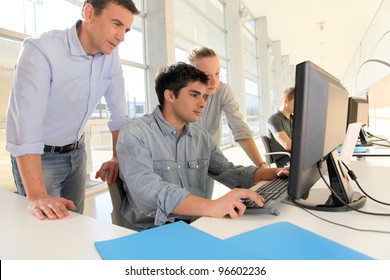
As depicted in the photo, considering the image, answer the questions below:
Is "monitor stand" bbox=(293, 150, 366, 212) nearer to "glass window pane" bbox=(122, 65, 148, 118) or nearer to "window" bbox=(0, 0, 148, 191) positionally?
"window" bbox=(0, 0, 148, 191)

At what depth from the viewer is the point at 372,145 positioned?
2.45 meters

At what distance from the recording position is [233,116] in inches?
73.5

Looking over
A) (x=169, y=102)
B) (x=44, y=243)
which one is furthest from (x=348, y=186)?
(x=44, y=243)

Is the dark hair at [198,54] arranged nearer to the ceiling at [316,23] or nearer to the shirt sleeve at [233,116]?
the shirt sleeve at [233,116]

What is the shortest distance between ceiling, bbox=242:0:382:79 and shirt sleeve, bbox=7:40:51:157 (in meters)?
4.72

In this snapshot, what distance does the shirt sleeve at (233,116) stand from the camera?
182cm

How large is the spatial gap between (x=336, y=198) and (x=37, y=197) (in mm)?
915

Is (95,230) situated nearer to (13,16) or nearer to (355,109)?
(355,109)

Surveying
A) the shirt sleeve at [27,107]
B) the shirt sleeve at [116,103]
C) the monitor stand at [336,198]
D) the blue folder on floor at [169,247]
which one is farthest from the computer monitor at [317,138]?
the shirt sleeve at [116,103]

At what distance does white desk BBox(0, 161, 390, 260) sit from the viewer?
0.61m

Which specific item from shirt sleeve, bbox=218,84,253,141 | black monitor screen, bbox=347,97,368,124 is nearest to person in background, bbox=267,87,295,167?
black monitor screen, bbox=347,97,368,124

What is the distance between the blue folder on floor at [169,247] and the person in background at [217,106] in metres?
1.07

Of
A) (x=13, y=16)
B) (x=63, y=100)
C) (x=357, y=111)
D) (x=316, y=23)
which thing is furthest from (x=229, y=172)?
(x=316, y=23)
